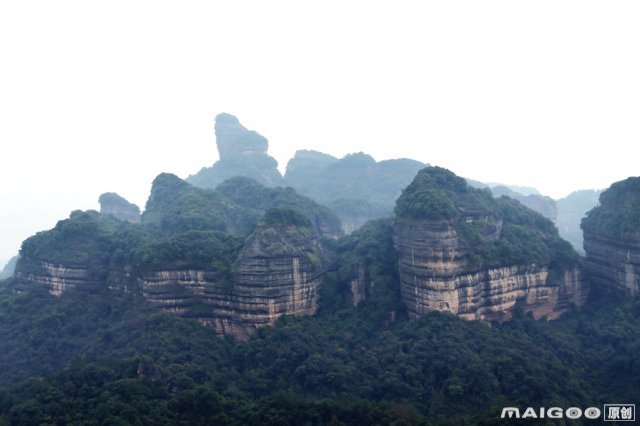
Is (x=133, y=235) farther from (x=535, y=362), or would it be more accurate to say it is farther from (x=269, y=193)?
(x=535, y=362)

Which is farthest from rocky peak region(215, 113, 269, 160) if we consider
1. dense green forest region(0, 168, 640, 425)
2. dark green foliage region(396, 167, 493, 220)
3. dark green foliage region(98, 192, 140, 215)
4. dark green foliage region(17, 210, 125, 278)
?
dark green foliage region(396, 167, 493, 220)

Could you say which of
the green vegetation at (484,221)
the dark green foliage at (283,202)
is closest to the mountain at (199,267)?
the green vegetation at (484,221)

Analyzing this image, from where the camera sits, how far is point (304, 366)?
4422 centimetres

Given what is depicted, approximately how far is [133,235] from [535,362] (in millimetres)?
39254

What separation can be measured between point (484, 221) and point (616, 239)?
11778mm

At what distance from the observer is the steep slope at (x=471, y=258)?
4944cm

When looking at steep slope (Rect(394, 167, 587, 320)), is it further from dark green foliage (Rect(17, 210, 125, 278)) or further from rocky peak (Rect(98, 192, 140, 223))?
rocky peak (Rect(98, 192, 140, 223))

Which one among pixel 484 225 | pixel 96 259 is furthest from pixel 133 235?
pixel 484 225

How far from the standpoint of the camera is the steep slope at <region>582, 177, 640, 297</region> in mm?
50906

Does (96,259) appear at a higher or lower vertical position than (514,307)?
higher

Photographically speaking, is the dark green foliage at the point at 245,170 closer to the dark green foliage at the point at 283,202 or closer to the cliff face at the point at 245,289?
the dark green foliage at the point at 283,202

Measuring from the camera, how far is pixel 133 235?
58.2 metres

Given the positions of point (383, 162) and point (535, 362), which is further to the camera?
point (383, 162)

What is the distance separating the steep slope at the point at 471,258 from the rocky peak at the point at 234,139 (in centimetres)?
6715
